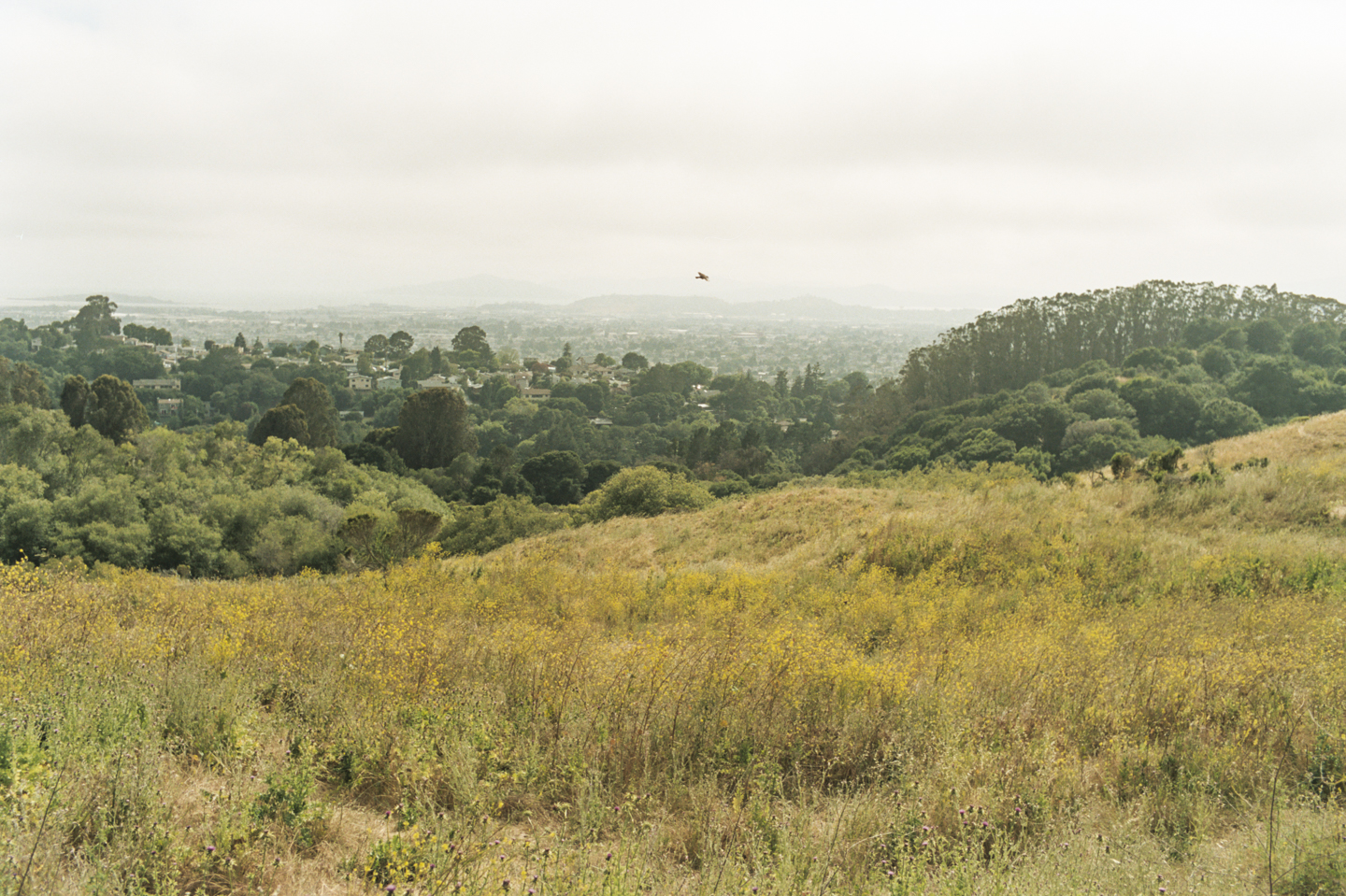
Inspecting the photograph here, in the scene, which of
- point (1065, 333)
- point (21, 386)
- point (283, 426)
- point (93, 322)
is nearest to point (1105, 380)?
point (1065, 333)

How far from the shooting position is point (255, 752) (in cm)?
336

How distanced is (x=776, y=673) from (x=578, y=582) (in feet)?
17.7

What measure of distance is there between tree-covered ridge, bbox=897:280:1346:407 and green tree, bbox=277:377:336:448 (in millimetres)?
48097

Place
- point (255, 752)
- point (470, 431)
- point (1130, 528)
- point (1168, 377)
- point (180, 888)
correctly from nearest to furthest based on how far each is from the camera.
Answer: point (180, 888), point (255, 752), point (1130, 528), point (1168, 377), point (470, 431)


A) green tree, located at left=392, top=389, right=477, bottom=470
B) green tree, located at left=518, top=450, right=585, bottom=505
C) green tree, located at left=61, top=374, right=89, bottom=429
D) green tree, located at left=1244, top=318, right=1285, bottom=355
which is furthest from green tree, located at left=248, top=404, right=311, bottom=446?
green tree, located at left=1244, top=318, right=1285, bottom=355

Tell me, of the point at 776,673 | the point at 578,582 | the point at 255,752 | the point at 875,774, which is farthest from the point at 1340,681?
the point at 578,582

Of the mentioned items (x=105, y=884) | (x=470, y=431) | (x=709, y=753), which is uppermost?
(x=105, y=884)

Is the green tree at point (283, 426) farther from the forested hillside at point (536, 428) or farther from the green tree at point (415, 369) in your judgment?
the green tree at point (415, 369)

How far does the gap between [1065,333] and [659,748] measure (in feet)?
232

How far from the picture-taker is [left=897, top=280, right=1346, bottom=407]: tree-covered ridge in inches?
2480

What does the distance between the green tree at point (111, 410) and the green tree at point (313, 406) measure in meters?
8.90

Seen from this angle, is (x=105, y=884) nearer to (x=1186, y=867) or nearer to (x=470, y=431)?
(x=1186, y=867)

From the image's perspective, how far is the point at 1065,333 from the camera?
211 feet

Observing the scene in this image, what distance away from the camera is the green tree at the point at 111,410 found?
143 feet
